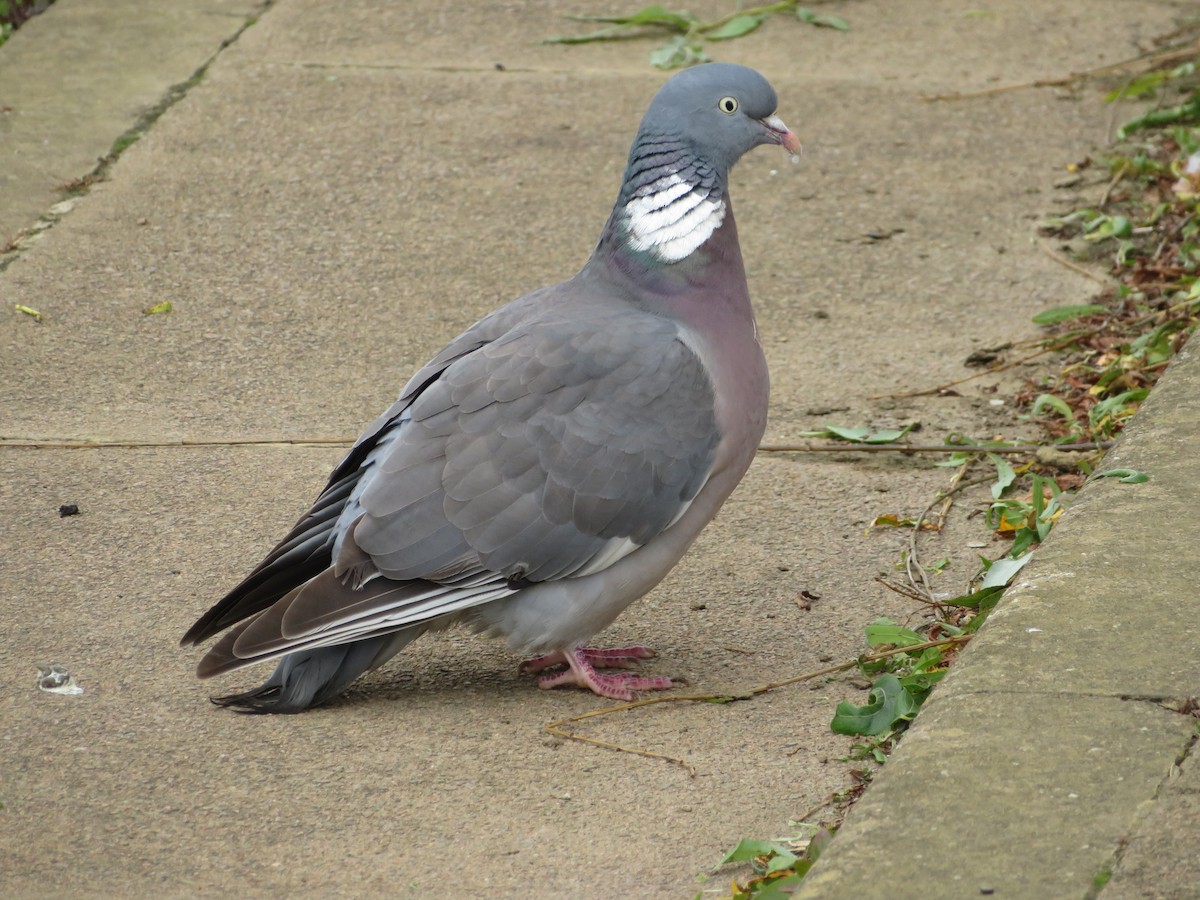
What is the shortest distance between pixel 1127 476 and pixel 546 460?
131cm

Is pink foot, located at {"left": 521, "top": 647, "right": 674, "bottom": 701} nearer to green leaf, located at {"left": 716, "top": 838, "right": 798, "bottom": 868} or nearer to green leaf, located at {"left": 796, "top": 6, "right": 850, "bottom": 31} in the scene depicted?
green leaf, located at {"left": 716, "top": 838, "right": 798, "bottom": 868}

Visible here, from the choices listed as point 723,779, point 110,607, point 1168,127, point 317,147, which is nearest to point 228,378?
point 110,607

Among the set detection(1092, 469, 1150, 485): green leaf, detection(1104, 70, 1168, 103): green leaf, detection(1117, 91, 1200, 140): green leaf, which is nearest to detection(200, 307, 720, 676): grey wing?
detection(1092, 469, 1150, 485): green leaf

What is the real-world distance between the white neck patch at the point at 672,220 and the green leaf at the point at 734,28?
382cm

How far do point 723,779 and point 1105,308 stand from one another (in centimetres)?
277

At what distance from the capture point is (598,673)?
141 inches

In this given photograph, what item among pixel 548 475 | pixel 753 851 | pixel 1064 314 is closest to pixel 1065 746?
pixel 753 851

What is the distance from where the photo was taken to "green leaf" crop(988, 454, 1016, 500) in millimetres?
4199

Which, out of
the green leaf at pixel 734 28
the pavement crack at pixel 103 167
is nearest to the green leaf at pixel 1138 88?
the green leaf at pixel 734 28

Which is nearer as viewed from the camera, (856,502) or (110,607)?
(110,607)

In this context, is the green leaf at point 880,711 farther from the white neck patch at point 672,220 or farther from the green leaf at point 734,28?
the green leaf at point 734,28

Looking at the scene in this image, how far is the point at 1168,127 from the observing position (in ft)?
21.2

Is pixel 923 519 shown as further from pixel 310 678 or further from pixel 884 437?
pixel 310 678

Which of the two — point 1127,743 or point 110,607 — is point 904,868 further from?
point 110,607
